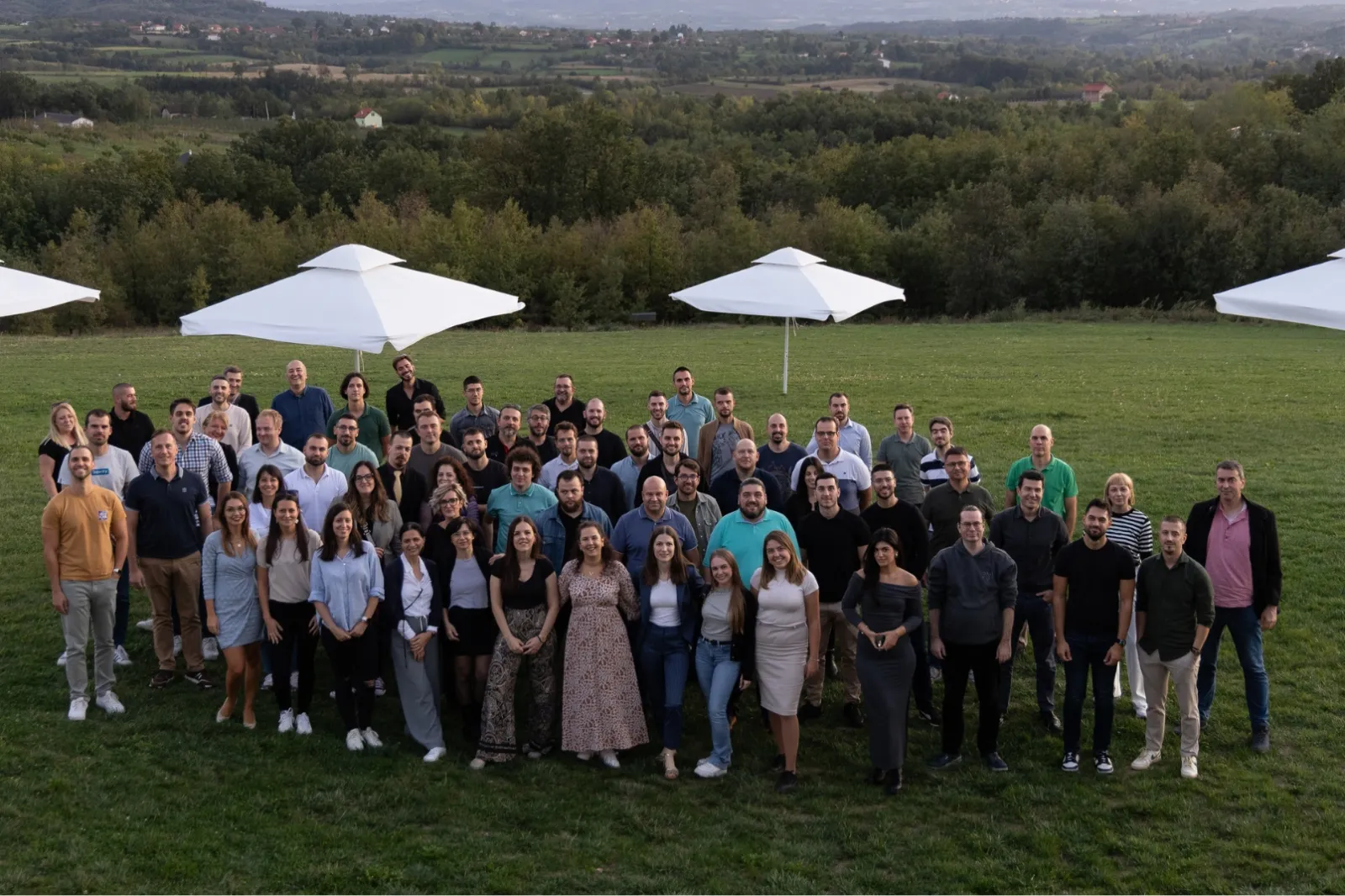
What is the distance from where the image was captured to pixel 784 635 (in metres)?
8.87

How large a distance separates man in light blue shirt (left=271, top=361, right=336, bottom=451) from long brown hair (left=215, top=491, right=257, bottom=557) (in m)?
3.09

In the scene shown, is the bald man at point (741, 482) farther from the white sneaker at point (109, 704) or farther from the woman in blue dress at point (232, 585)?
the white sneaker at point (109, 704)

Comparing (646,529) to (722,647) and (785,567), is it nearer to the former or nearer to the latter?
(722,647)

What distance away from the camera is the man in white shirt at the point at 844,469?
10.4 meters

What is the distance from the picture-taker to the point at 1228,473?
9039mm

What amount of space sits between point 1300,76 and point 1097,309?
37.6 meters

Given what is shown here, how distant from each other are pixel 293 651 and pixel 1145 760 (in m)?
6.51

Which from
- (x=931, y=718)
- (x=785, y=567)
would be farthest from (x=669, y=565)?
(x=931, y=718)

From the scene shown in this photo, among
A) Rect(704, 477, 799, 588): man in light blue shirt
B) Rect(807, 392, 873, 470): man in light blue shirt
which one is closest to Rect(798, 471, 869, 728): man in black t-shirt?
Rect(704, 477, 799, 588): man in light blue shirt

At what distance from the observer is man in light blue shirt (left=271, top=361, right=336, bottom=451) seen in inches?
496

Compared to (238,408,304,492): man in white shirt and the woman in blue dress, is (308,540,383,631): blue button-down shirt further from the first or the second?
(238,408,304,492): man in white shirt

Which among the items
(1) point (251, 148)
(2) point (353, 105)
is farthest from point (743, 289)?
(2) point (353, 105)

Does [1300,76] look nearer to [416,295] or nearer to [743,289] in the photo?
[743,289]

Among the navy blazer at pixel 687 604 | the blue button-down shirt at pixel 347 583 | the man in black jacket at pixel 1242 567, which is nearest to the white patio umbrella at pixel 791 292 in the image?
the navy blazer at pixel 687 604
